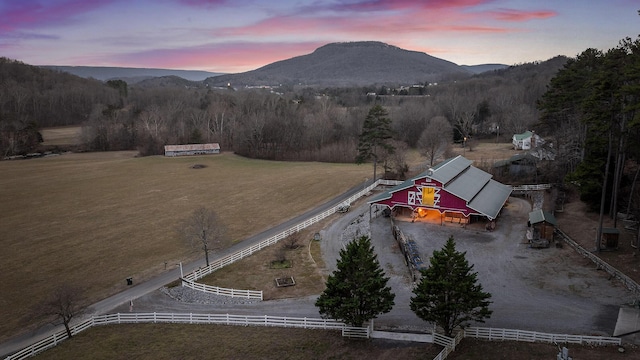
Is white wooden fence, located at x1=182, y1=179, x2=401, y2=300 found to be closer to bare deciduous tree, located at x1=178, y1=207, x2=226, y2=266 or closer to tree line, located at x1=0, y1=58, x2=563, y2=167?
bare deciduous tree, located at x1=178, y1=207, x2=226, y2=266

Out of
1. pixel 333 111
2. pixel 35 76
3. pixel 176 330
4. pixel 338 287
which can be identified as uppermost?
pixel 35 76

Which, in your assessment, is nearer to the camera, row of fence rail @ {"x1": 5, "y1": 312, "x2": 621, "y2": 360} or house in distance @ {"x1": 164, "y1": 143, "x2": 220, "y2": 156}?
row of fence rail @ {"x1": 5, "y1": 312, "x2": 621, "y2": 360}

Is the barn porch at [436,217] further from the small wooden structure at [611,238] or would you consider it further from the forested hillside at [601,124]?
the small wooden structure at [611,238]

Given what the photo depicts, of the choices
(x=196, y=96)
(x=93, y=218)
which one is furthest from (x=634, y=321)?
(x=196, y=96)

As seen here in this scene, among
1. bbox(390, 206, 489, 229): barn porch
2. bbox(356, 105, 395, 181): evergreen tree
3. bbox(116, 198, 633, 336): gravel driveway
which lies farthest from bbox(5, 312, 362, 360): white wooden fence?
bbox(356, 105, 395, 181): evergreen tree

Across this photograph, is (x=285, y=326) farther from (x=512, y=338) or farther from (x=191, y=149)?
(x=191, y=149)

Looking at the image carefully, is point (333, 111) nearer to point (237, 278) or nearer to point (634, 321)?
point (237, 278)

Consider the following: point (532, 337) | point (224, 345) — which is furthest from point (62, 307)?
point (532, 337)
